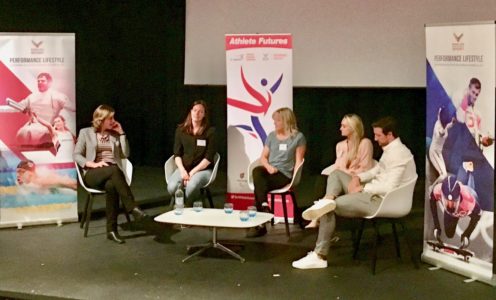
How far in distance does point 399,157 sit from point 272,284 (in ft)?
4.06

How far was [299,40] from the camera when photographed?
8258mm

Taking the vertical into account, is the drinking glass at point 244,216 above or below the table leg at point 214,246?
above

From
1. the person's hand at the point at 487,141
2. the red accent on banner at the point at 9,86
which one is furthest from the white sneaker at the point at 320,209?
the red accent on banner at the point at 9,86

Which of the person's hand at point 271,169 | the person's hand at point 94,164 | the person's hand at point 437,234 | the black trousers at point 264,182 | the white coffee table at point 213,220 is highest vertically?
the person's hand at point 94,164

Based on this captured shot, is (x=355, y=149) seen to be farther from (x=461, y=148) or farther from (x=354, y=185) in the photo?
(x=461, y=148)

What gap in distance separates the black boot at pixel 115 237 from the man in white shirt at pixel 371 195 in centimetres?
151

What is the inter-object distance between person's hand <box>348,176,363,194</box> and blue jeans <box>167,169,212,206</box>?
1.38 meters

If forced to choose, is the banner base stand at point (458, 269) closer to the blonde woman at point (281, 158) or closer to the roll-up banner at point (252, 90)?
the blonde woman at point (281, 158)

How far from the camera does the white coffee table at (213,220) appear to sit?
582 cm

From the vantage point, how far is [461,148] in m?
5.55

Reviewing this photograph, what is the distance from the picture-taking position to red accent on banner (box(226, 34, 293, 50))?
→ 6852mm

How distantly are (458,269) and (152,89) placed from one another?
200 inches

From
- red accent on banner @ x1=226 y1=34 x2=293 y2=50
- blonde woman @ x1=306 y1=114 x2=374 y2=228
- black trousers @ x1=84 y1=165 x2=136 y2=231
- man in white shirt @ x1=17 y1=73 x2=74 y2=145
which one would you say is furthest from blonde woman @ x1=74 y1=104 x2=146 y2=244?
blonde woman @ x1=306 y1=114 x2=374 y2=228

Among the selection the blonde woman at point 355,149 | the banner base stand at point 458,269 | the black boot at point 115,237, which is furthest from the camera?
the black boot at point 115,237
